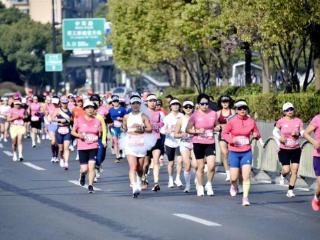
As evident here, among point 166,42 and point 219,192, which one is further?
point 166,42

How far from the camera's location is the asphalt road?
16.0 meters

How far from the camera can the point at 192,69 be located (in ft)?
208

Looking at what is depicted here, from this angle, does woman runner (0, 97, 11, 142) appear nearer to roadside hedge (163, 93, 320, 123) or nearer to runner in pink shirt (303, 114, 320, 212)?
roadside hedge (163, 93, 320, 123)

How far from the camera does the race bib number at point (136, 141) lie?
21.5 metres

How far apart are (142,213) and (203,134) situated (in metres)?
3.62

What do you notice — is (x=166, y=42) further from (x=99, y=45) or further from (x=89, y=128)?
(x=89, y=128)

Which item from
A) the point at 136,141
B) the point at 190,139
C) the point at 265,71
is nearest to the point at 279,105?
the point at 265,71

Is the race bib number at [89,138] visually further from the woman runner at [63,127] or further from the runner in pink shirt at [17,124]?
the runner in pink shirt at [17,124]

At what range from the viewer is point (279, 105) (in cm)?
3719

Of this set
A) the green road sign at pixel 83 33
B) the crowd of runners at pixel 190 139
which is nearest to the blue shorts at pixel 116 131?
the crowd of runners at pixel 190 139

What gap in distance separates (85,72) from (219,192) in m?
128

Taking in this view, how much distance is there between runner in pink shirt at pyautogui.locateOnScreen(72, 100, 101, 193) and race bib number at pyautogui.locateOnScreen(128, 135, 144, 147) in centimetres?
134

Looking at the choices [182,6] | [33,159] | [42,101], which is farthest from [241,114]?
[42,101]

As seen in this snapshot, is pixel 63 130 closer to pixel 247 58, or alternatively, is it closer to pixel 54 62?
pixel 247 58
